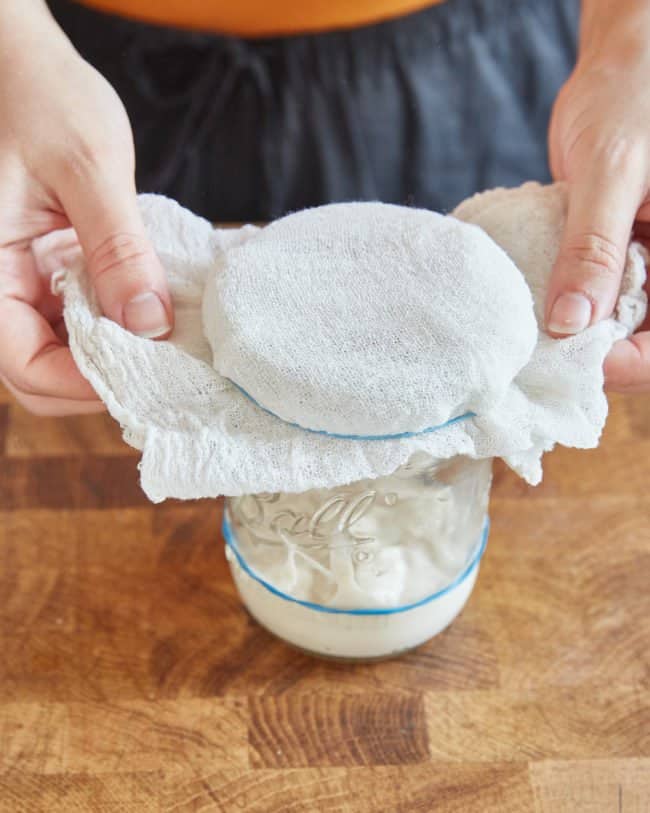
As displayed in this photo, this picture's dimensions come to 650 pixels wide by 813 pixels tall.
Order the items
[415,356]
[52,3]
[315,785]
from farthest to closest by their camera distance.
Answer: [52,3]
[315,785]
[415,356]

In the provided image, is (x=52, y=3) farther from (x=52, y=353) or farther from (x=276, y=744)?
(x=276, y=744)

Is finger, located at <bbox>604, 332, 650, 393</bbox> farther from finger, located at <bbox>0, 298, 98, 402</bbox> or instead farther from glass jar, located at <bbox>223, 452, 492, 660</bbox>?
finger, located at <bbox>0, 298, 98, 402</bbox>

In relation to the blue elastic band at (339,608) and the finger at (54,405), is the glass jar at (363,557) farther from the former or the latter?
the finger at (54,405)

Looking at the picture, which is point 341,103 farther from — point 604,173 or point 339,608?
point 339,608

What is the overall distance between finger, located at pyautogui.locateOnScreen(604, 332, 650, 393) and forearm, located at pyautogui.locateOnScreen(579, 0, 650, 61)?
22 centimetres

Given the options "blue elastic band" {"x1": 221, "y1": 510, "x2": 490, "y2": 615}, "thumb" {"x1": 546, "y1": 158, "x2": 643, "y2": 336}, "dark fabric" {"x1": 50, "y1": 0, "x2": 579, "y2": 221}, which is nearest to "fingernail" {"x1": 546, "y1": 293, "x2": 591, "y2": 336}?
"thumb" {"x1": 546, "y1": 158, "x2": 643, "y2": 336}

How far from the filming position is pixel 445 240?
0.57m

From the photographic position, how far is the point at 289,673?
0.69 meters

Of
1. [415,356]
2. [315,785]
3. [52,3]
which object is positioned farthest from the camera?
[52,3]

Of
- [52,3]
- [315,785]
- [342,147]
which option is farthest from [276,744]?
[52,3]

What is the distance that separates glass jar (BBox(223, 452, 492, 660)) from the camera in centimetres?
62

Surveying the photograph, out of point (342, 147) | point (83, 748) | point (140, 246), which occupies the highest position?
point (140, 246)

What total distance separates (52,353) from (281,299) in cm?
18

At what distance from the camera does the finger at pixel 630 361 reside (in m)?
0.61
